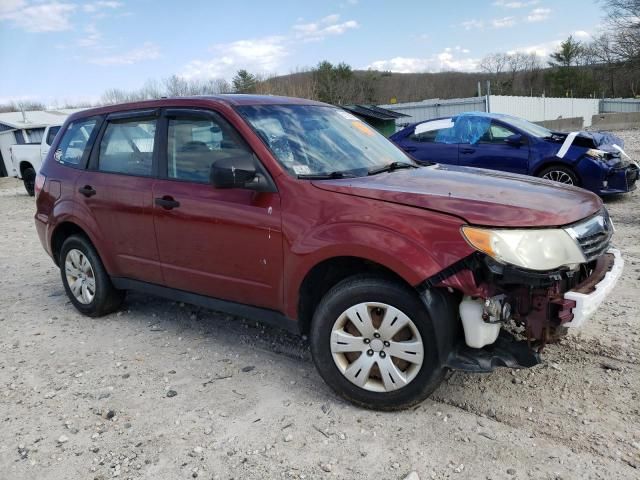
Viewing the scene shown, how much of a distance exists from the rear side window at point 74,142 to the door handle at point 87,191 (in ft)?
0.99

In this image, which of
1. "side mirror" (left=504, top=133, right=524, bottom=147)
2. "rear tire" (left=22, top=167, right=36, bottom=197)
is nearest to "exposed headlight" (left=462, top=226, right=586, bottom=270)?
"side mirror" (left=504, top=133, right=524, bottom=147)

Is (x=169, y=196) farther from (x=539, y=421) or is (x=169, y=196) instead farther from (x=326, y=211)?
(x=539, y=421)

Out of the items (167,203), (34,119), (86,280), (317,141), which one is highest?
(34,119)

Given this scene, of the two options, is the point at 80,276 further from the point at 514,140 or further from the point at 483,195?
the point at 514,140

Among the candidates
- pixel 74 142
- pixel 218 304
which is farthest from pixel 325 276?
pixel 74 142

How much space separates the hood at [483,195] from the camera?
2.63 meters

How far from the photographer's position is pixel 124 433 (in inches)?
116

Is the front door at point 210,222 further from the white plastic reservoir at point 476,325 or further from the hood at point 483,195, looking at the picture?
the white plastic reservoir at point 476,325

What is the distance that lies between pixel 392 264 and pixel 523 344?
0.81m

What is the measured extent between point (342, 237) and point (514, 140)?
6662 mm

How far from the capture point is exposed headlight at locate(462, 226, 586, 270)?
2.54 meters

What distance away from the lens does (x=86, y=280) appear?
4.64 m

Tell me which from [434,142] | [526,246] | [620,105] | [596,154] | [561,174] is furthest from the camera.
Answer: [620,105]

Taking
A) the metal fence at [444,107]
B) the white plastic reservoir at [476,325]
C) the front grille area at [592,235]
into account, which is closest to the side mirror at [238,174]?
the white plastic reservoir at [476,325]
